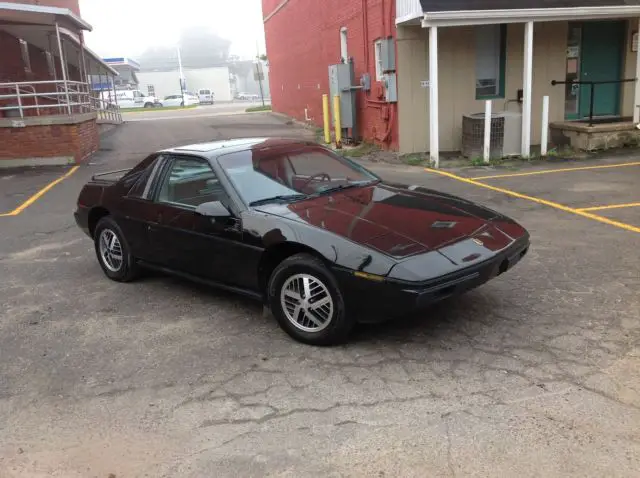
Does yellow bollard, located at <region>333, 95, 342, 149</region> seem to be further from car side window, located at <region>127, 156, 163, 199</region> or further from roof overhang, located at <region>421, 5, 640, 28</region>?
car side window, located at <region>127, 156, 163, 199</region>

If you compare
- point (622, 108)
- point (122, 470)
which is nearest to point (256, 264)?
point (122, 470)

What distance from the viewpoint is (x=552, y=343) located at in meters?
3.94

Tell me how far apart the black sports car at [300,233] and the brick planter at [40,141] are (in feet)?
32.5

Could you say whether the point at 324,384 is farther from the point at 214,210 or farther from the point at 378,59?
the point at 378,59

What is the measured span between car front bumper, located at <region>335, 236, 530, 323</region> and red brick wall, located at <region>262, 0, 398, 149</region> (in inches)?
386

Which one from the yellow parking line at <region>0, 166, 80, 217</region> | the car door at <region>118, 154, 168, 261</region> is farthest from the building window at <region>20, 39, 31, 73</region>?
the car door at <region>118, 154, 168, 261</region>

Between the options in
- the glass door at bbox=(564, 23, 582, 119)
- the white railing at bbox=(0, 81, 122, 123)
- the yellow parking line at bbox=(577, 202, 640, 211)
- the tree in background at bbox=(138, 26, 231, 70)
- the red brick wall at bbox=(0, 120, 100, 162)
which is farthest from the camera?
the tree in background at bbox=(138, 26, 231, 70)

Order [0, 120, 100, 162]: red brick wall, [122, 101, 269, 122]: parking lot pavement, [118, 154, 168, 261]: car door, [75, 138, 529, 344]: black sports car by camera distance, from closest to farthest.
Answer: [75, 138, 529, 344]: black sports car, [118, 154, 168, 261]: car door, [0, 120, 100, 162]: red brick wall, [122, 101, 269, 122]: parking lot pavement

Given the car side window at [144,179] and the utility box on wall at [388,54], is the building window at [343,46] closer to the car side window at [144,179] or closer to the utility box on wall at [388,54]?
the utility box on wall at [388,54]

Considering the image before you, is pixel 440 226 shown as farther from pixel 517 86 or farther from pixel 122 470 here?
pixel 517 86

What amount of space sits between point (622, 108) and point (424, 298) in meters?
12.8

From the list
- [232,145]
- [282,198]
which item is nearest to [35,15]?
[232,145]

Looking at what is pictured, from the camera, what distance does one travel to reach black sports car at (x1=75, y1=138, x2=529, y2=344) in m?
3.76

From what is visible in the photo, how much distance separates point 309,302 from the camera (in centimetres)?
403
